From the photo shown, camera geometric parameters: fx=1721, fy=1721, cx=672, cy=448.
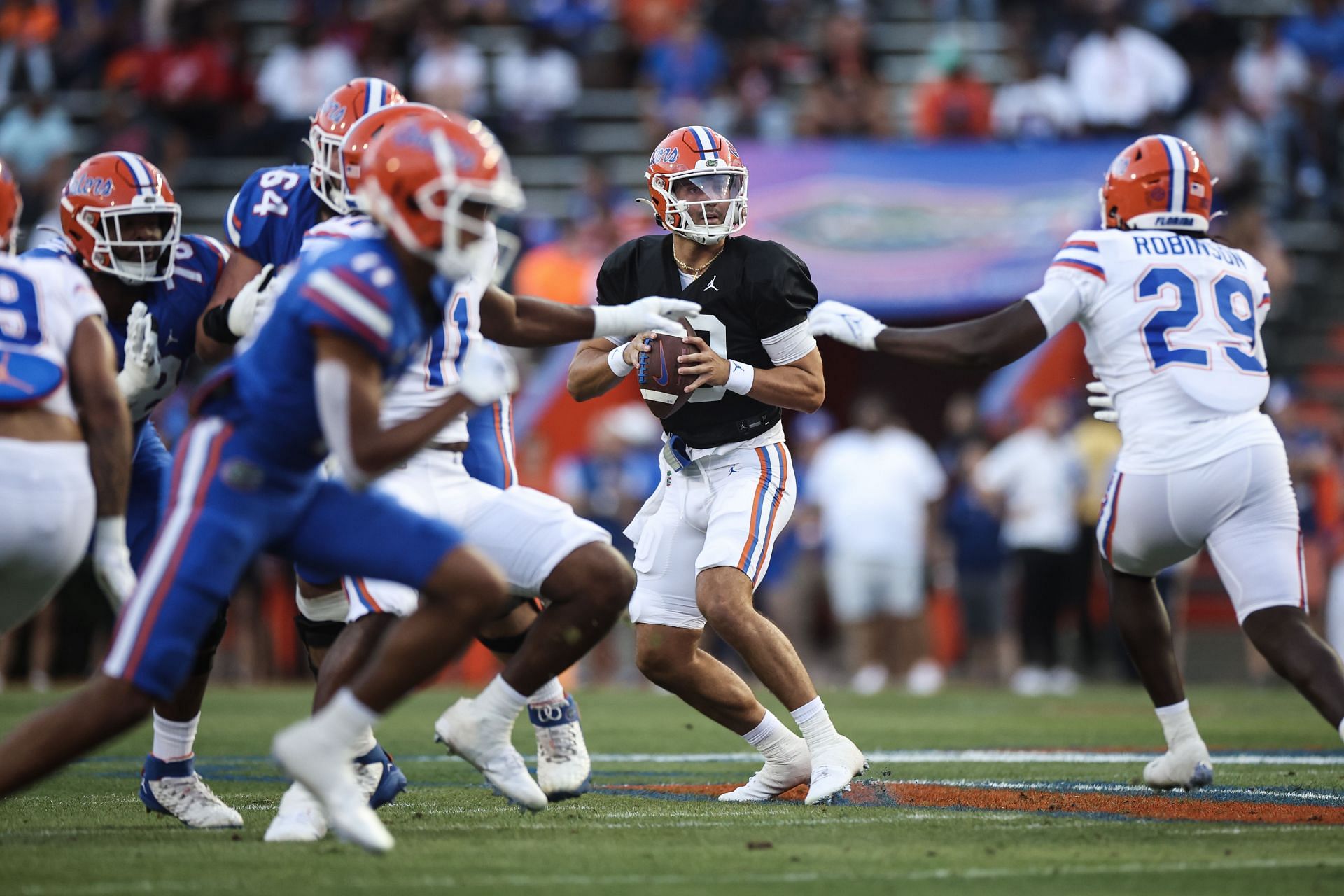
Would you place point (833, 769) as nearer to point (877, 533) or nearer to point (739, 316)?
point (739, 316)

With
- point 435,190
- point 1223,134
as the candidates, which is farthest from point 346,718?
point 1223,134

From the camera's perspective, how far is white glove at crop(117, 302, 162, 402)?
530 centimetres

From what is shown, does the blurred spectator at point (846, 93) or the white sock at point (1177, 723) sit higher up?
the blurred spectator at point (846, 93)

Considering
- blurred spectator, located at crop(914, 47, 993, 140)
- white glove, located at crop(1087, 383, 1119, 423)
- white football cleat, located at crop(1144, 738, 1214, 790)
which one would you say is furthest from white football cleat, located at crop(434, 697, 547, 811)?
blurred spectator, located at crop(914, 47, 993, 140)

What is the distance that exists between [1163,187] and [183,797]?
3.68 m

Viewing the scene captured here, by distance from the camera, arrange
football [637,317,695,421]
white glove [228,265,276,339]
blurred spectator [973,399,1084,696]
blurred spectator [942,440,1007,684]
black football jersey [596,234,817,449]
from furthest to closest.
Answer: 1. blurred spectator [942,440,1007,684]
2. blurred spectator [973,399,1084,696]
3. black football jersey [596,234,817,449]
4. football [637,317,695,421]
5. white glove [228,265,276,339]

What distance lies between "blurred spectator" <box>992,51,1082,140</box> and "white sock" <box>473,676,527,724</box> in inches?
421

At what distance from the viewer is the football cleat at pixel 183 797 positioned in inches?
204

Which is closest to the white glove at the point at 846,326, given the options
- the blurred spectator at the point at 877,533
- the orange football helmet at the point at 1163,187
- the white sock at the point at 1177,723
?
the orange football helmet at the point at 1163,187

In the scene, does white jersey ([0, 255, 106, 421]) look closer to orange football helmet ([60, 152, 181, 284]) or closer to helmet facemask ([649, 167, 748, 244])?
orange football helmet ([60, 152, 181, 284])

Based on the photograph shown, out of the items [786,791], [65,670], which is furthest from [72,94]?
[786,791]

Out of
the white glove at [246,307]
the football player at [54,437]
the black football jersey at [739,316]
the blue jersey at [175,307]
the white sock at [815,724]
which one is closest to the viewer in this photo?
the football player at [54,437]

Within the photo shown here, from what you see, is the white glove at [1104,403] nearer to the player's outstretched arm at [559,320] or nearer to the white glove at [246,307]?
the player's outstretched arm at [559,320]

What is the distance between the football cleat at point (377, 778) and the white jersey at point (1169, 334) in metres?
2.51
